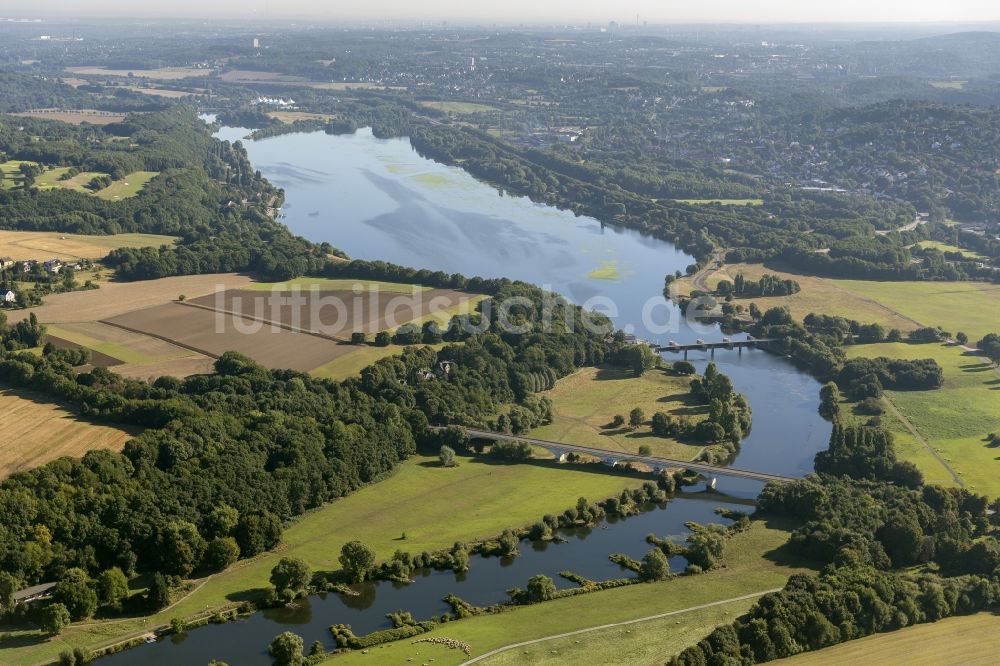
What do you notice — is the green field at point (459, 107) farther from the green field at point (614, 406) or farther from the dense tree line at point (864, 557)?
the dense tree line at point (864, 557)

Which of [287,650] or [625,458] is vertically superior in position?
[625,458]

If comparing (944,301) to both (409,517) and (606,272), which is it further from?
(409,517)

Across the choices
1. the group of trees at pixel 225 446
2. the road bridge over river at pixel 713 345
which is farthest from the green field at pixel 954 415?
the group of trees at pixel 225 446

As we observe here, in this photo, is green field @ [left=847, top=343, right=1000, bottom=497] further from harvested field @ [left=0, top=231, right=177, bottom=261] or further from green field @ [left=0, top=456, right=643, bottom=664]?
harvested field @ [left=0, top=231, right=177, bottom=261]

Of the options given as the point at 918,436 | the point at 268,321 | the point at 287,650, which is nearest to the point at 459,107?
the point at 268,321

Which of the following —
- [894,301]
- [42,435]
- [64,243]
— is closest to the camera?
[42,435]

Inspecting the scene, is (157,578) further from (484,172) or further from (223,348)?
(484,172)

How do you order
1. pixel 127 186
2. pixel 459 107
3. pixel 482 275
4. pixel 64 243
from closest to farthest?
pixel 482 275 → pixel 64 243 → pixel 127 186 → pixel 459 107
